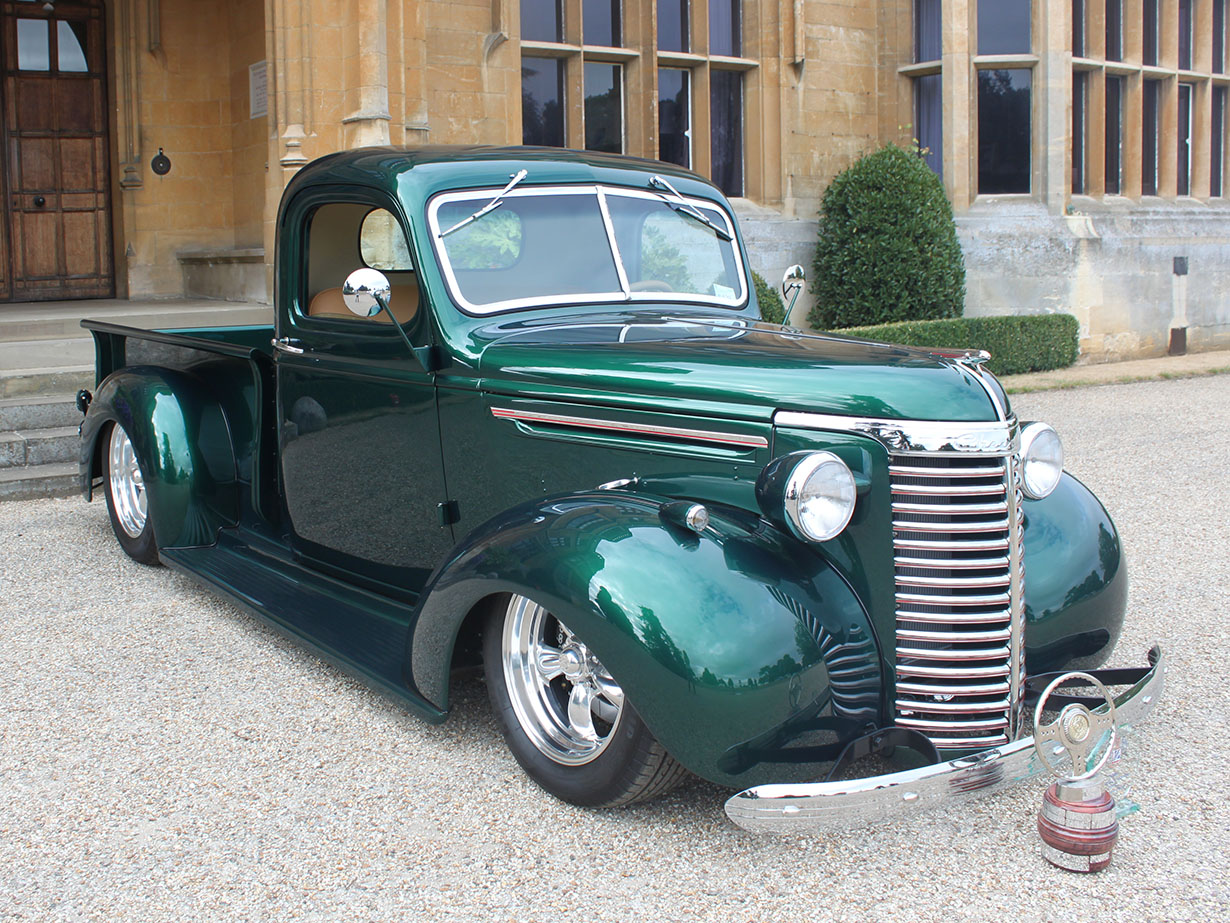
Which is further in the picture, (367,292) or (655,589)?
(367,292)

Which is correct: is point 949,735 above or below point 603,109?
below

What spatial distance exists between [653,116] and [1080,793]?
384 inches

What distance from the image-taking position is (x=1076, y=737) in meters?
2.63

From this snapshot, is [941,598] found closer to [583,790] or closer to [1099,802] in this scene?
[1099,802]

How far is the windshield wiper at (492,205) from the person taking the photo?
151 inches

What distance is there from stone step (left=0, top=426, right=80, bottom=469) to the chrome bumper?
19.0 feet

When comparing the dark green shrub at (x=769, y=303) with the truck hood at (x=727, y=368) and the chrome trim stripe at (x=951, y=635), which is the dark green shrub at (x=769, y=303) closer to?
the truck hood at (x=727, y=368)

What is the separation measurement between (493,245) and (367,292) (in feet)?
1.73

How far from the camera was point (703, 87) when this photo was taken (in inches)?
477

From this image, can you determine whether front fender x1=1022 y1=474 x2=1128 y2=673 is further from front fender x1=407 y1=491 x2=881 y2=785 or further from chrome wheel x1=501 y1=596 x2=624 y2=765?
chrome wheel x1=501 y1=596 x2=624 y2=765

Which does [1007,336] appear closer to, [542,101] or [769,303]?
[769,303]

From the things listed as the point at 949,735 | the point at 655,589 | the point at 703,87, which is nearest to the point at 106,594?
the point at 655,589

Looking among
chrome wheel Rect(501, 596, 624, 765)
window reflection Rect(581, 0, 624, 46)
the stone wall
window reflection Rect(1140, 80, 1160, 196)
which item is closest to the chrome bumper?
chrome wheel Rect(501, 596, 624, 765)

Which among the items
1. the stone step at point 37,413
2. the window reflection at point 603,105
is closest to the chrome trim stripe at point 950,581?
the stone step at point 37,413
